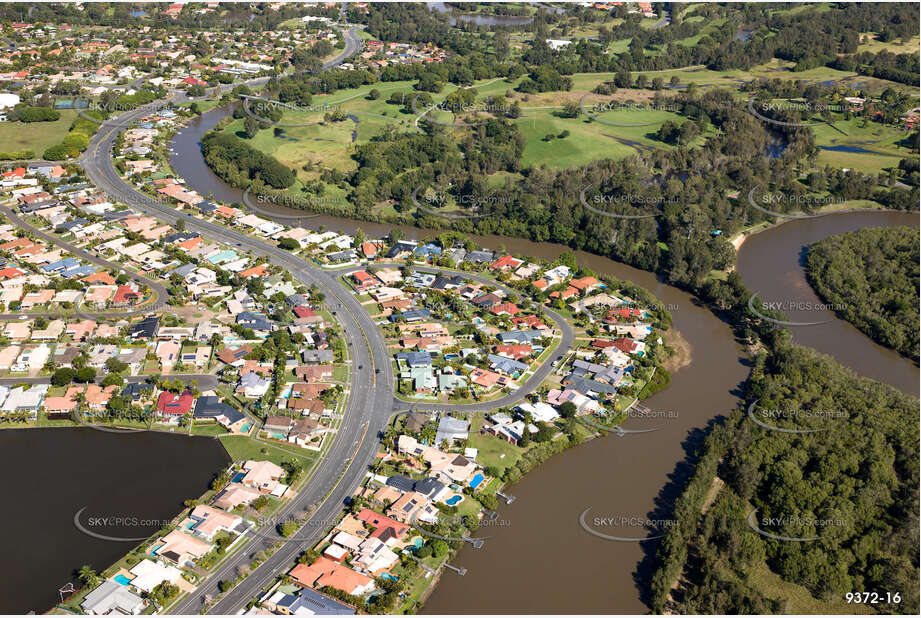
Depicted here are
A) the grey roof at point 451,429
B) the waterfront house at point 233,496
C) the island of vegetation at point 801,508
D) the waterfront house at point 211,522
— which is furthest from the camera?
the grey roof at point 451,429

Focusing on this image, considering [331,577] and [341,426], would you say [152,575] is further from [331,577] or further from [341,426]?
[341,426]

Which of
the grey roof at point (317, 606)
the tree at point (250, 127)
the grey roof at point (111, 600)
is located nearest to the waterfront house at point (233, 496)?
the grey roof at point (111, 600)

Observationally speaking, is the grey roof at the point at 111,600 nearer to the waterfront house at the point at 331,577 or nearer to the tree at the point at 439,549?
the waterfront house at the point at 331,577

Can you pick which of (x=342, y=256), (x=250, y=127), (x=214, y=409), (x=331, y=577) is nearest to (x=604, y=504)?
(x=331, y=577)

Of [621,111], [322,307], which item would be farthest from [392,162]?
[621,111]

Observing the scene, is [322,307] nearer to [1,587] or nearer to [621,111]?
[1,587]

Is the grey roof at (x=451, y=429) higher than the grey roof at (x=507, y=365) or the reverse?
the reverse
